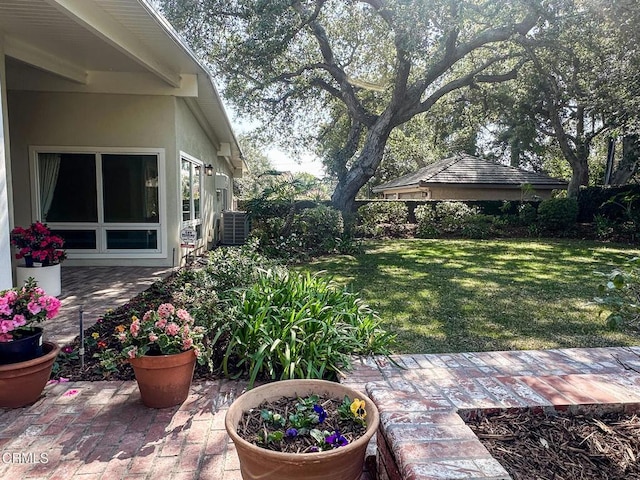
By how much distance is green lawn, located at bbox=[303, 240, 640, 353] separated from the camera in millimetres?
4527

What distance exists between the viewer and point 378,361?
3596mm

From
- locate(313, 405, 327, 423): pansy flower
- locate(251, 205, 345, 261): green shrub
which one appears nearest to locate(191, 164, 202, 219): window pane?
locate(251, 205, 345, 261): green shrub

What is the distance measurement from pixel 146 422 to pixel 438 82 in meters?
16.8

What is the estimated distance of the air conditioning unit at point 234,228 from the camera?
43.6ft

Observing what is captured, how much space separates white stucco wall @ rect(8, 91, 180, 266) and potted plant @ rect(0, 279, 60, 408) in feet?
17.9

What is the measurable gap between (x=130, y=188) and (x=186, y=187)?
52.9 inches

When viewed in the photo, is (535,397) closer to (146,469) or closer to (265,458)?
(265,458)

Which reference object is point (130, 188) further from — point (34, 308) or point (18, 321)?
point (18, 321)

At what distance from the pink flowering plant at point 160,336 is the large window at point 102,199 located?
5772 mm

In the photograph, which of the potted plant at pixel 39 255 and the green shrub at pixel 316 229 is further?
the green shrub at pixel 316 229

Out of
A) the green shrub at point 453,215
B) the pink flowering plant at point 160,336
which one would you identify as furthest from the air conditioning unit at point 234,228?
the pink flowering plant at point 160,336

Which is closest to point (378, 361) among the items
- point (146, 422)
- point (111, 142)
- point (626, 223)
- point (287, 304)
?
point (287, 304)

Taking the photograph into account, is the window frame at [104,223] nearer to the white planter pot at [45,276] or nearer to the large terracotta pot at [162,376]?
the white planter pot at [45,276]

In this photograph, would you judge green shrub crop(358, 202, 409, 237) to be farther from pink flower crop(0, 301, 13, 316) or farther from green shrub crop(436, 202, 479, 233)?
pink flower crop(0, 301, 13, 316)
